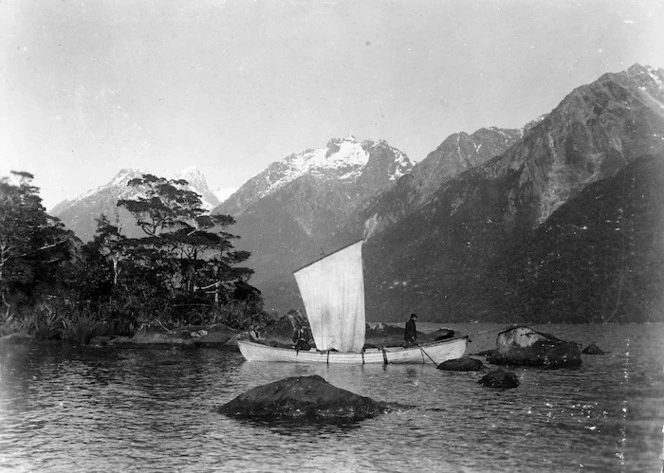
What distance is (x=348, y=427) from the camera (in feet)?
66.7

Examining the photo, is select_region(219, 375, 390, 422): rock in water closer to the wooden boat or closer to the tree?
the wooden boat

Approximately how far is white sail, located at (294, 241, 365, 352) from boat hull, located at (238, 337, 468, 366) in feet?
3.78

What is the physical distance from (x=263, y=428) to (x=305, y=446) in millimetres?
3043

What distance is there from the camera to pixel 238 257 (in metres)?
75.2

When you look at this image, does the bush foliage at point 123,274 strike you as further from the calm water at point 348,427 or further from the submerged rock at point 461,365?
the submerged rock at point 461,365

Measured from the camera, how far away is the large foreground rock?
139 ft

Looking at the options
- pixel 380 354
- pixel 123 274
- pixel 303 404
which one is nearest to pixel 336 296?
pixel 380 354

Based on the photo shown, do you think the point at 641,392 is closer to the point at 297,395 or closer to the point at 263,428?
the point at 297,395

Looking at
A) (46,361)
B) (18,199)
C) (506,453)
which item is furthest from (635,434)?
(18,199)

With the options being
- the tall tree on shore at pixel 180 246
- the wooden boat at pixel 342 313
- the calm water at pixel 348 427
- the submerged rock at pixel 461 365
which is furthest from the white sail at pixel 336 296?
the tall tree on shore at pixel 180 246

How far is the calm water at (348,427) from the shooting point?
1596cm

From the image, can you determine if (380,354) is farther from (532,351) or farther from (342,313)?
(532,351)

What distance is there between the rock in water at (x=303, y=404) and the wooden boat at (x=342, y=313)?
1911cm

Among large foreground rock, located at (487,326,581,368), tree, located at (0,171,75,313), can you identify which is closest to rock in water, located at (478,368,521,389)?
large foreground rock, located at (487,326,581,368)
